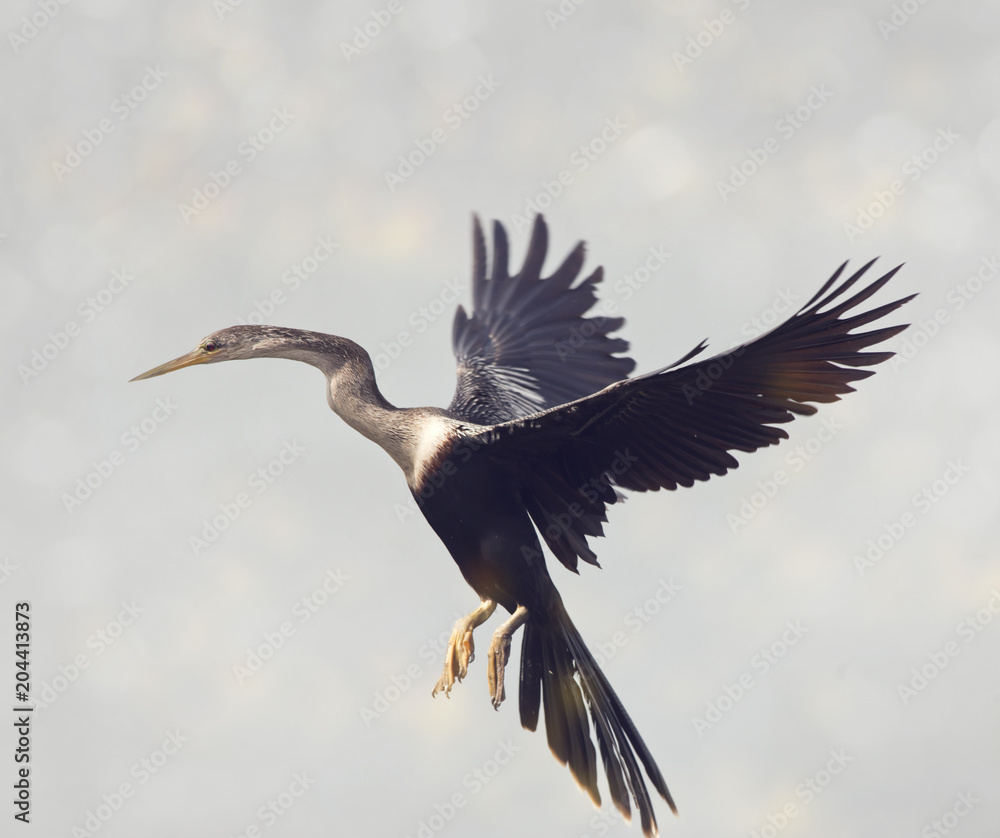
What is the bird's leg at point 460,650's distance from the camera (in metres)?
6.30

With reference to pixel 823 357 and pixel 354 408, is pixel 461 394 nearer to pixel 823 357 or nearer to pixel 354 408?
pixel 354 408

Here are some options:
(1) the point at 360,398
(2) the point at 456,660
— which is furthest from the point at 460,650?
(1) the point at 360,398

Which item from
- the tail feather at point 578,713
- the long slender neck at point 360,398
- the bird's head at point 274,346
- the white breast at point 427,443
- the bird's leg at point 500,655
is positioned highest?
the bird's head at point 274,346

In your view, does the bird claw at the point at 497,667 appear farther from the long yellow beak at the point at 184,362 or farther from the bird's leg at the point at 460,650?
the long yellow beak at the point at 184,362

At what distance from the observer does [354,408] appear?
6480mm

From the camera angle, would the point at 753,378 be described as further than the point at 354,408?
No

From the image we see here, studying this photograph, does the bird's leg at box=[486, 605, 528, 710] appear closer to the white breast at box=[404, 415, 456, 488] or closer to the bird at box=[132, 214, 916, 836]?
the bird at box=[132, 214, 916, 836]

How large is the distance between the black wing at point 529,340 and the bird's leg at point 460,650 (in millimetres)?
1463

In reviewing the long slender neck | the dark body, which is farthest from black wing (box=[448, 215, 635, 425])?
the dark body

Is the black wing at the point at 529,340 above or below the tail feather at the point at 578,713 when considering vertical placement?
above

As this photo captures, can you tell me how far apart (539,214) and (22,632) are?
4.42m

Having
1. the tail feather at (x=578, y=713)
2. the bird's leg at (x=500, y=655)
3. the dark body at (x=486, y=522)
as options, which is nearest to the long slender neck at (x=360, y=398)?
the dark body at (x=486, y=522)

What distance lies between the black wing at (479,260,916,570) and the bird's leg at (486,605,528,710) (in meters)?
0.40

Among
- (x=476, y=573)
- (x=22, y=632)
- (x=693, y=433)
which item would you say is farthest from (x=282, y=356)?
Result: (x=22, y=632)
